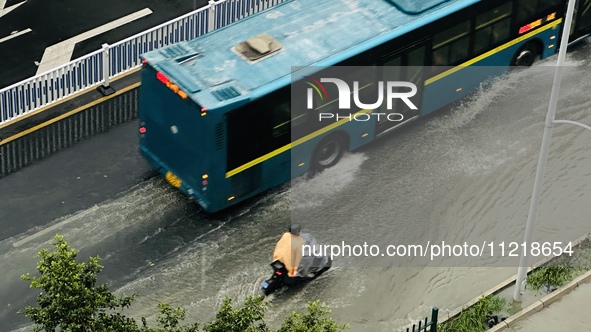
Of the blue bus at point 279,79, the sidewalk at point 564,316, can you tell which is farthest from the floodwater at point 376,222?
the sidewalk at point 564,316

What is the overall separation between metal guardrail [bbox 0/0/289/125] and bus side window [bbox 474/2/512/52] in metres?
5.66

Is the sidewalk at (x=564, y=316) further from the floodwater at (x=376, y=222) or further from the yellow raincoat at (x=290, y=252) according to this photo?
the yellow raincoat at (x=290, y=252)

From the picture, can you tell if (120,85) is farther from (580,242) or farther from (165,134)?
(580,242)

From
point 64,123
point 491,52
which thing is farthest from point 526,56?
point 64,123

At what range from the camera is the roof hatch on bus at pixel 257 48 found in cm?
2269

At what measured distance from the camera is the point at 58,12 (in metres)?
29.1

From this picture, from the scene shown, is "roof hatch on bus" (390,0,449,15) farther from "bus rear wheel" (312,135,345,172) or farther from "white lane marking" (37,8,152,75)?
"white lane marking" (37,8,152,75)

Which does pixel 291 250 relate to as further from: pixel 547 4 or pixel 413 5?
pixel 547 4

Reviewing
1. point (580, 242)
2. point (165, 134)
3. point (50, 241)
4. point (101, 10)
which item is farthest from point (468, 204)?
point (101, 10)

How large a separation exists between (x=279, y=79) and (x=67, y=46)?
24.7 ft

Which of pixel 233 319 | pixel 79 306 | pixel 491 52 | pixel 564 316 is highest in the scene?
pixel 79 306

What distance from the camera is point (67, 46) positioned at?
27.9m

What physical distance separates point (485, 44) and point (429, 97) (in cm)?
176

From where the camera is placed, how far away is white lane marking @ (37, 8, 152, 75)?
27188 millimetres
